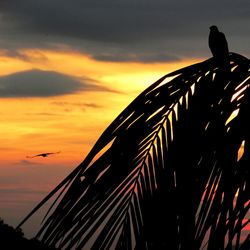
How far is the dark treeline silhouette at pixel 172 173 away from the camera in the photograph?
2.19 meters

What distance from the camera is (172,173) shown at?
2424mm

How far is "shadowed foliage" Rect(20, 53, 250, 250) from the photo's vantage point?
2189mm

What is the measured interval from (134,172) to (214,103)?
0.55 meters

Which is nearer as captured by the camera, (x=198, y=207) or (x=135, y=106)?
(x=198, y=207)

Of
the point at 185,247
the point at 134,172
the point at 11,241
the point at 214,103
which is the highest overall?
the point at 214,103

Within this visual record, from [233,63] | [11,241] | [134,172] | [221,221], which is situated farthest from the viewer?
[11,241]

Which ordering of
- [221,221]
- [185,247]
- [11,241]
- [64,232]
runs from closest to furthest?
[221,221]
[185,247]
[64,232]
[11,241]

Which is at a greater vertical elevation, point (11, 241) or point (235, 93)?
point (235, 93)

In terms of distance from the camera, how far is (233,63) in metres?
2.64

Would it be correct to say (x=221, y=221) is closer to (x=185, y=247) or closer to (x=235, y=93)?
(x=185, y=247)

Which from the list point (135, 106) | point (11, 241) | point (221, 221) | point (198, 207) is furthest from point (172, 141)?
point (11, 241)

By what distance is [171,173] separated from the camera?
2.43m

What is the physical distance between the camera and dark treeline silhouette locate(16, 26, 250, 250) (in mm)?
2189

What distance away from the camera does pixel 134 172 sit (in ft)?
9.30
